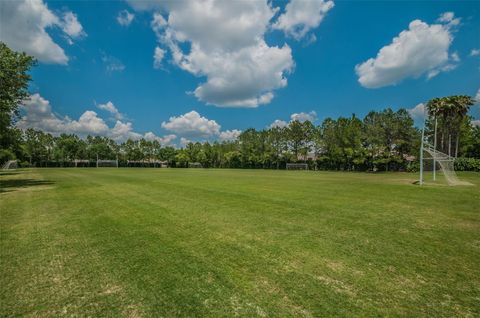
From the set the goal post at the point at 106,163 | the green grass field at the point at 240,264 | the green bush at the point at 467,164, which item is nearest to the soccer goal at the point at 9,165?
the goal post at the point at 106,163

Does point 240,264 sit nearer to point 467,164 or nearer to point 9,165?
point 467,164

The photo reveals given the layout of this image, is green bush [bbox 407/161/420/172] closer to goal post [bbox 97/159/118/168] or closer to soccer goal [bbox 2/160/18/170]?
soccer goal [bbox 2/160/18/170]

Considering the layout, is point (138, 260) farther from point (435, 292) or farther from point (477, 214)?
point (477, 214)

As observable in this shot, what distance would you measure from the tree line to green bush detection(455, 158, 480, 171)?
4076 mm

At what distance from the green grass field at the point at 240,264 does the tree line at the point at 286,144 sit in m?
20.1

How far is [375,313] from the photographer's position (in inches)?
145

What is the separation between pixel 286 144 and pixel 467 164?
4756cm

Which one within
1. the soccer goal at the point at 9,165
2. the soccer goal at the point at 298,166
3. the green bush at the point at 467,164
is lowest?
the soccer goal at the point at 9,165

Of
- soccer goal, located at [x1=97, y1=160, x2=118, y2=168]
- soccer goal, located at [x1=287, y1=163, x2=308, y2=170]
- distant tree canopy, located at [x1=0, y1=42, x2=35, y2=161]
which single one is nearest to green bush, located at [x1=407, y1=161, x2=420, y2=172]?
soccer goal, located at [x1=287, y1=163, x2=308, y2=170]

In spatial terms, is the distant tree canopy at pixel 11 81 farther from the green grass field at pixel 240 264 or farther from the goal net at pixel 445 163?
the goal net at pixel 445 163

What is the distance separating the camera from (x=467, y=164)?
4334 cm

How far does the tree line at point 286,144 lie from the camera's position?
25044 millimetres

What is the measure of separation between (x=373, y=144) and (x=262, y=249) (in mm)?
65511

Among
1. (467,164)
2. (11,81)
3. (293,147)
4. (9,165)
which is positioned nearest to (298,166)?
(293,147)
